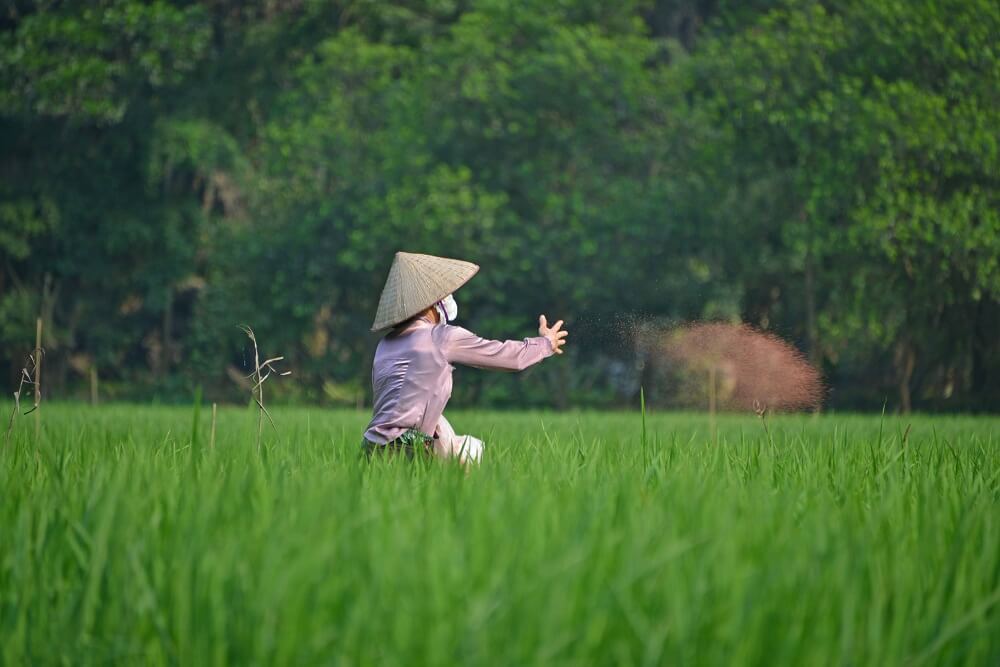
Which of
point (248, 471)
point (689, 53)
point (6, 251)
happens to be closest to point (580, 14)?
point (689, 53)

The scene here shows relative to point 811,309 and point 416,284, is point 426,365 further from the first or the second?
point 811,309

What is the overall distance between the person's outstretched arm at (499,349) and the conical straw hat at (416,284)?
0.48 feet

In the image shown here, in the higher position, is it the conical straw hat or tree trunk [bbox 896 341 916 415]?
the conical straw hat

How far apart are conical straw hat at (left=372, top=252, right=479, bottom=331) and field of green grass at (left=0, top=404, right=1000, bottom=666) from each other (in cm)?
146

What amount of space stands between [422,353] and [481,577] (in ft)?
8.45

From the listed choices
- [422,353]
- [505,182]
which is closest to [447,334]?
[422,353]

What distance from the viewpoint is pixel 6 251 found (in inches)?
932

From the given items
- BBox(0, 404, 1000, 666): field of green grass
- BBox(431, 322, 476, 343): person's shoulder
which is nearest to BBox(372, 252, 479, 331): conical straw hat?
BBox(431, 322, 476, 343): person's shoulder

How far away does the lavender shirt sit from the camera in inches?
198

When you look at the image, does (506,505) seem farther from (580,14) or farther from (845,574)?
(580,14)

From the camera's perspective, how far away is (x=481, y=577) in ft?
8.46

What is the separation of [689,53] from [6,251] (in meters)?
14.0

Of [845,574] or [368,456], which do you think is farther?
[368,456]

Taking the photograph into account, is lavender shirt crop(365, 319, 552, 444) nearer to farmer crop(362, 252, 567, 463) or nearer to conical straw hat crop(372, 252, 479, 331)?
farmer crop(362, 252, 567, 463)
